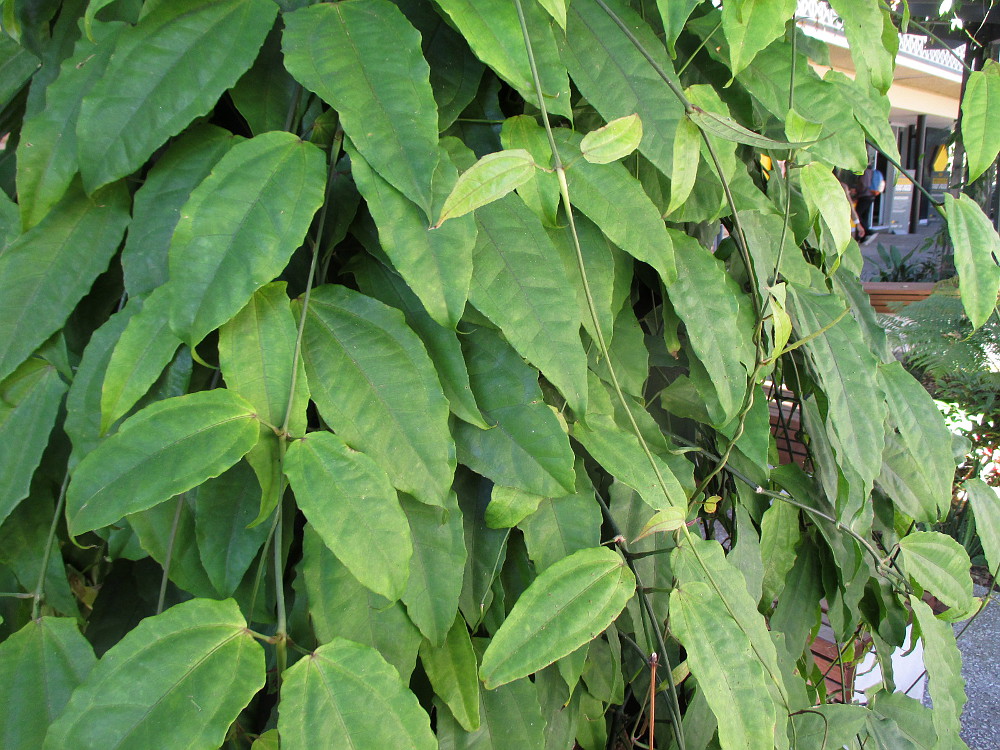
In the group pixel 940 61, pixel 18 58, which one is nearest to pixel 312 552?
pixel 18 58

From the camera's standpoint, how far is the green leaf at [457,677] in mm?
480

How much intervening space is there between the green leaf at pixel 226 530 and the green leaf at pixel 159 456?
64 mm

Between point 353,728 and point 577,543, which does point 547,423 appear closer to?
point 577,543

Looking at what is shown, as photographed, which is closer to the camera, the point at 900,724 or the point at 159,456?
the point at 159,456

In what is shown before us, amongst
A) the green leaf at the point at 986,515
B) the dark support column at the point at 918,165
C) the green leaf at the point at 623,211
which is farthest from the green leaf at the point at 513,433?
the dark support column at the point at 918,165

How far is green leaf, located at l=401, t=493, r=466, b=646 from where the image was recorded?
0.44 metres

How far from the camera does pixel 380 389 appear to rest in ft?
1.46

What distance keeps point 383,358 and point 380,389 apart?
2cm

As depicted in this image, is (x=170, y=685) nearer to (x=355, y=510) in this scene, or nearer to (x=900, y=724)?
(x=355, y=510)

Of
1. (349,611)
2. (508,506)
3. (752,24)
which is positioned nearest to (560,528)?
(508,506)

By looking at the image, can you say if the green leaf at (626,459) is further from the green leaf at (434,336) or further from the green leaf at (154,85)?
the green leaf at (154,85)

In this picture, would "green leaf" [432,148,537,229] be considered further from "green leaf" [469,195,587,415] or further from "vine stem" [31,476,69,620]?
"vine stem" [31,476,69,620]

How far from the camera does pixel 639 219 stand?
50 centimetres

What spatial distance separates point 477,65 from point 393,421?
245 millimetres
